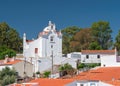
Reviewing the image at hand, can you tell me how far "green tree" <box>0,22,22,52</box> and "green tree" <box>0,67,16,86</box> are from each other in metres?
28.1

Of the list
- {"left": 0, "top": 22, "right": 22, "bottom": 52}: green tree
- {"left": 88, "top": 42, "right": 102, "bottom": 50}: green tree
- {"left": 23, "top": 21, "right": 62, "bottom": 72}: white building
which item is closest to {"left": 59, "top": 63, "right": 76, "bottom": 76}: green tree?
{"left": 23, "top": 21, "right": 62, "bottom": 72}: white building

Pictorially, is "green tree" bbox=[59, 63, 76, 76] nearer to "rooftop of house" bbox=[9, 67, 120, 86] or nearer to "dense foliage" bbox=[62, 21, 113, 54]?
"rooftop of house" bbox=[9, 67, 120, 86]

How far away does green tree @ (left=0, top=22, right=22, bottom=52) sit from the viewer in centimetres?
9206

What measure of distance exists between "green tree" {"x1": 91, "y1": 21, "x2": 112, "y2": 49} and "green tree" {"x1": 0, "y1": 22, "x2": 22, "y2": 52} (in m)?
16.4

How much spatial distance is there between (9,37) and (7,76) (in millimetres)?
34139

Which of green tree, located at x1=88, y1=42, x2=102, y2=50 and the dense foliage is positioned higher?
the dense foliage

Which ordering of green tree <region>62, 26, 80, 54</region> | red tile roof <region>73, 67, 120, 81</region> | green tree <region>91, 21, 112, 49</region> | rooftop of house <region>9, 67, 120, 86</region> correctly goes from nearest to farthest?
rooftop of house <region>9, 67, 120, 86</region> < red tile roof <region>73, 67, 120, 81</region> < green tree <region>91, 21, 112, 49</region> < green tree <region>62, 26, 80, 54</region>

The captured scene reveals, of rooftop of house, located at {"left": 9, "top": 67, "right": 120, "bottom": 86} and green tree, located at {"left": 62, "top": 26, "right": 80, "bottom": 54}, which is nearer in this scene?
rooftop of house, located at {"left": 9, "top": 67, "right": 120, "bottom": 86}

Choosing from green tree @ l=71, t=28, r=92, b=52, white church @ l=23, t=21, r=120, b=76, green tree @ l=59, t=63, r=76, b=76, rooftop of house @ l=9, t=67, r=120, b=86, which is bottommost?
rooftop of house @ l=9, t=67, r=120, b=86

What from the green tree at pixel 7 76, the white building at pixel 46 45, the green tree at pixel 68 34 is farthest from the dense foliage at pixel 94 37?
the green tree at pixel 7 76

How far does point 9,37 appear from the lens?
9344cm

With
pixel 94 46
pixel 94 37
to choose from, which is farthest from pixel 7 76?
pixel 94 37

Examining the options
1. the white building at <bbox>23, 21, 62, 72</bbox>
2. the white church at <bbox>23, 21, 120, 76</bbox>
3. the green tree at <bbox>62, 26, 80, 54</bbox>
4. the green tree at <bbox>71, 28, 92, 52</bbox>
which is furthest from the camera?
the green tree at <bbox>62, 26, 80, 54</bbox>

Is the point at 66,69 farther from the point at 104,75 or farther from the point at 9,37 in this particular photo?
the point at 9,37
